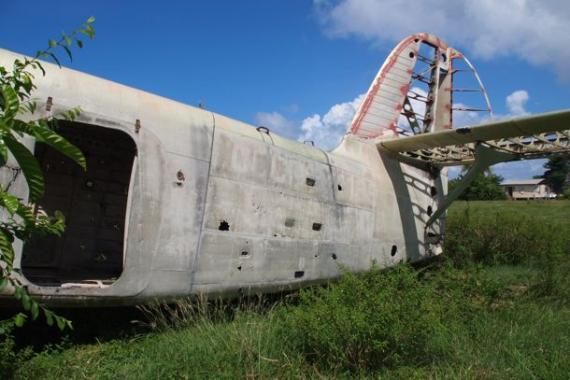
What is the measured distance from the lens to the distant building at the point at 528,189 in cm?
9875

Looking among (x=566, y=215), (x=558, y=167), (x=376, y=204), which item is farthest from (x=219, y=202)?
(x=558, y=167)

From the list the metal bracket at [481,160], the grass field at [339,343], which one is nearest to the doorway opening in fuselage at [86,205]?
the grass field at [339,343]

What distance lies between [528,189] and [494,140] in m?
102

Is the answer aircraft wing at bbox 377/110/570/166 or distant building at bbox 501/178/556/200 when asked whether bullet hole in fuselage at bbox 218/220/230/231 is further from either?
distant building at bbox 501/178/556/200

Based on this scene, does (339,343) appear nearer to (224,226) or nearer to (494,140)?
(224,226)

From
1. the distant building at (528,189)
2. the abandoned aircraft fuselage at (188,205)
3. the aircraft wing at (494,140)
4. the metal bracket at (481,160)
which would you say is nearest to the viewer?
the abandoned aircraft fuselage at (188,205)

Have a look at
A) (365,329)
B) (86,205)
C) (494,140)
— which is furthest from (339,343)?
(494,140)

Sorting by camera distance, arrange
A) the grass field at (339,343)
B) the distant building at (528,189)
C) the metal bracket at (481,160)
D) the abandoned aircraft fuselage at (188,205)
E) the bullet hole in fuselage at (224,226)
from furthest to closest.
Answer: the distant building at (528,189), the metal bracket at (481,160), the bullet hole in fuselage at (224,226), the abandoned aircraft fuselage at (188,205), the grass field at (339,343)

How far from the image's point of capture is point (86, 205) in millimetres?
8008

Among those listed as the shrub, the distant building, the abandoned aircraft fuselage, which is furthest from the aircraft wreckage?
the distant building

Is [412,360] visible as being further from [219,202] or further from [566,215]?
[566,215]

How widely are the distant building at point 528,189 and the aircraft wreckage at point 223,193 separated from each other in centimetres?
9620

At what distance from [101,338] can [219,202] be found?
7.49 ft

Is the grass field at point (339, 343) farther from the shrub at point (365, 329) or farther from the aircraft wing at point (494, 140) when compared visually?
the aircraft wing at point (494, 140)
